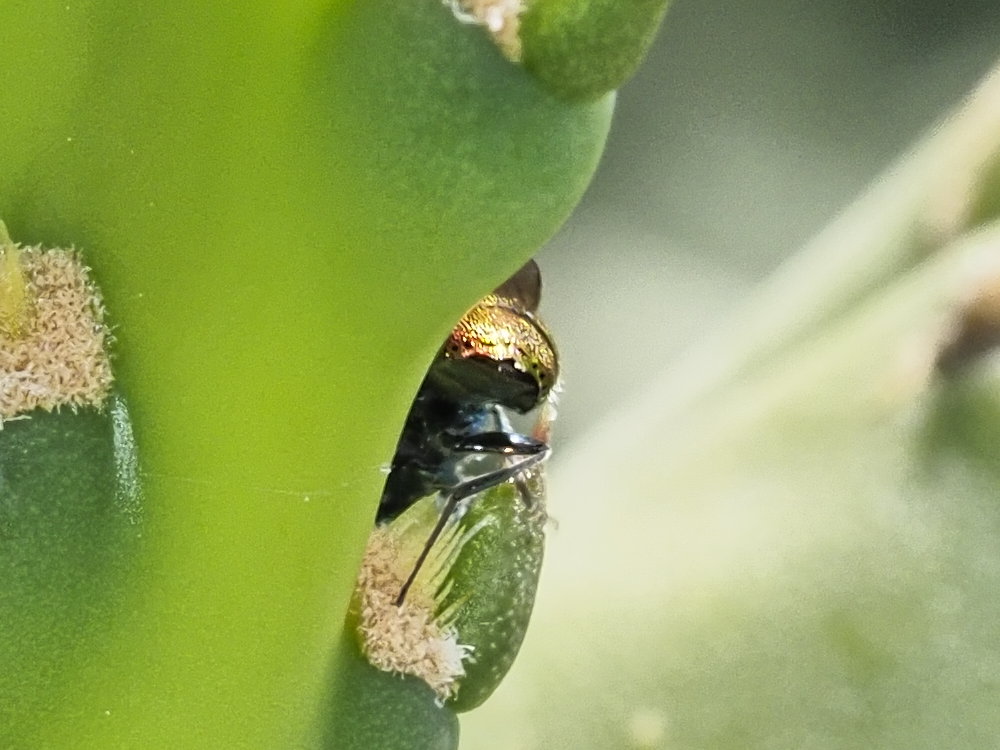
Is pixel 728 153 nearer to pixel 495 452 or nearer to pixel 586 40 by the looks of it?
pixel 495 452

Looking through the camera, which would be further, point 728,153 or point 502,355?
point 728,153

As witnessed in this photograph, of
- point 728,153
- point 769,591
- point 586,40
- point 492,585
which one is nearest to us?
point 586,40

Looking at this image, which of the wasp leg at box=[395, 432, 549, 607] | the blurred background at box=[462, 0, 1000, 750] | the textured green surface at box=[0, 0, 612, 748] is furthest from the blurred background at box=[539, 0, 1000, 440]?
the textured green surface at box=[0, 0, 612, 748]

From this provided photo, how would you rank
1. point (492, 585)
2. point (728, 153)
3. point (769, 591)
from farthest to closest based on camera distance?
point (728, 153) < point (769, 591) < point (492, 585)

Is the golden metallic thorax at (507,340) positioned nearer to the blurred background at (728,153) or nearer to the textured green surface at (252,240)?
the textured green surface at (252,240)

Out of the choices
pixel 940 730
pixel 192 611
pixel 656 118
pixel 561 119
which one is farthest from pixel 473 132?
pixel 656 118

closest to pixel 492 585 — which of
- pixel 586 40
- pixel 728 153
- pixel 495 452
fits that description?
pixel 495 452
